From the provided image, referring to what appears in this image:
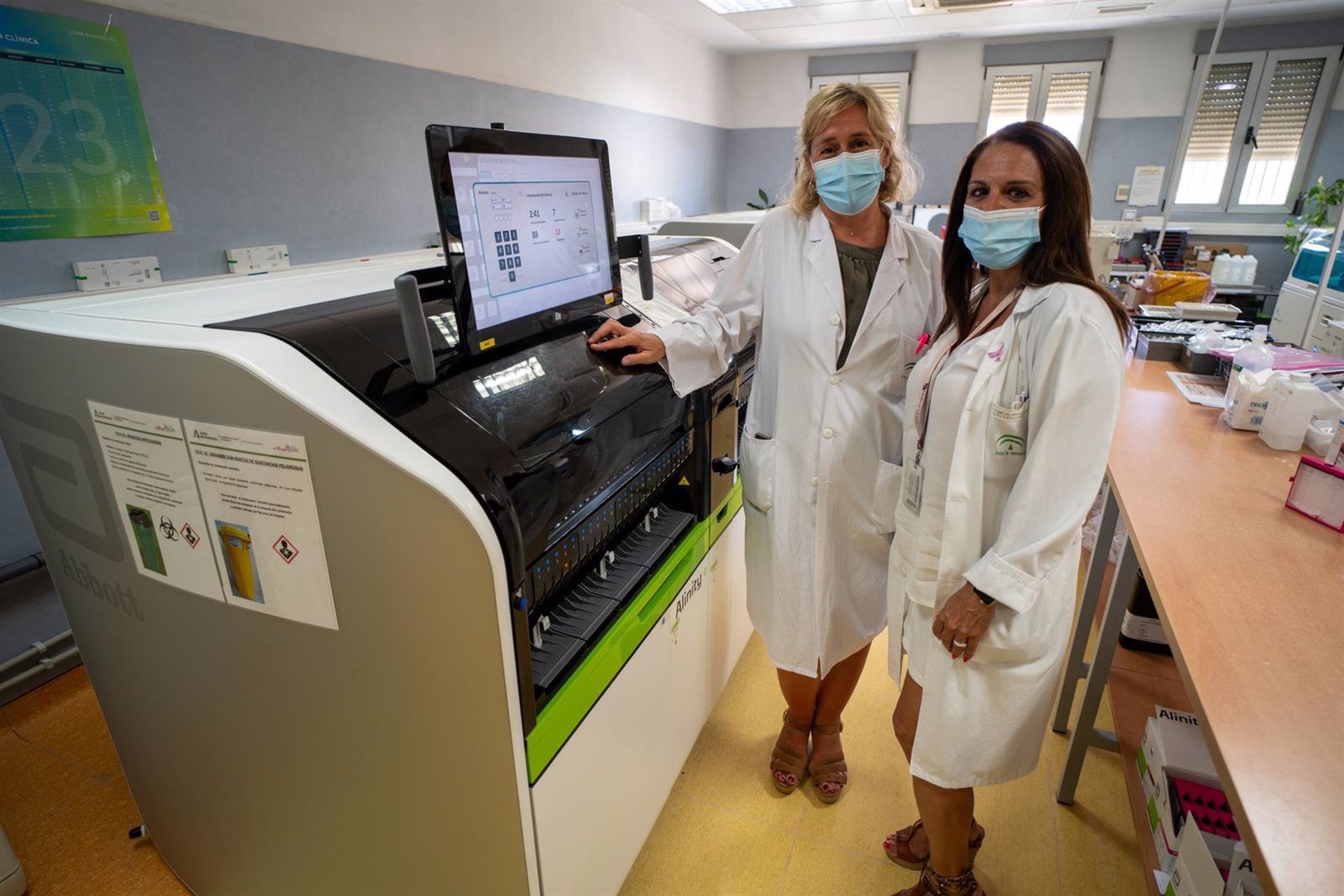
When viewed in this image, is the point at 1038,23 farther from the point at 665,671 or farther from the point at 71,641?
the point at 71,641

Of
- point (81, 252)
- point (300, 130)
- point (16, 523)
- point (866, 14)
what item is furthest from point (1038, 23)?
point (16, 523)

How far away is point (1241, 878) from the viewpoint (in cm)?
104

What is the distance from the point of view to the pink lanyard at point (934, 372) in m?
1.19

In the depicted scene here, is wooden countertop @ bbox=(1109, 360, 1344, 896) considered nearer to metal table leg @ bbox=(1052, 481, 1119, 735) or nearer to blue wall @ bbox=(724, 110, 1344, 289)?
metal table leg @ bbox=(1052, 481, 1119, 735)

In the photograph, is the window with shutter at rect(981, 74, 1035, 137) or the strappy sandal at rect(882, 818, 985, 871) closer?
the strappy sandal at rect(882, 818, 985, 871)

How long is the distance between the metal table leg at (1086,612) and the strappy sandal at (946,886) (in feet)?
2.60

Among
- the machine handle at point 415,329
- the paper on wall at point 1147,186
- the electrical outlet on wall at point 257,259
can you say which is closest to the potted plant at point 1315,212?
the paper on wall at point 1147,186

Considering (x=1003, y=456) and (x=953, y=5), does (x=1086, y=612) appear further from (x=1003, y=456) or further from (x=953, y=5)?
(x=953, y=5)

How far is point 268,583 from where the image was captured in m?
1.04

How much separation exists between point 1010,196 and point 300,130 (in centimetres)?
258

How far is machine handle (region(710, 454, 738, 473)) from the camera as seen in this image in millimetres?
1699

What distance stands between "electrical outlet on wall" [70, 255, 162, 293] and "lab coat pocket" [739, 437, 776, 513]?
6.61 ft

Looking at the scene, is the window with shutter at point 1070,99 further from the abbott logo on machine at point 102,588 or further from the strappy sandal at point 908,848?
the abbott logo on machine at point 102,588

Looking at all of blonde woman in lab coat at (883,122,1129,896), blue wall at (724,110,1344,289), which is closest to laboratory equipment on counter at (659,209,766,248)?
blonde woman in lab coat at (883,122,1129,896)
